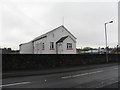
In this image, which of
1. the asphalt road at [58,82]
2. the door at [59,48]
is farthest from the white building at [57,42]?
the asphalt road at [58,82]

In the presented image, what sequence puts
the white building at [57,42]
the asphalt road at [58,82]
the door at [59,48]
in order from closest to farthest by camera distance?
the asphalt road at [58,82]
the white building at [57,42]
the door at [59,48]

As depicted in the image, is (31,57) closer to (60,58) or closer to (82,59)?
(60,58)

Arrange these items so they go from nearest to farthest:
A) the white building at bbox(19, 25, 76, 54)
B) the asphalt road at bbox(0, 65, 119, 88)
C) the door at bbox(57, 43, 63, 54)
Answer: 1. the asphalt road at bbox(0, 65, 119, 88)
2. the white building at bbox(19, 25, 76, 54)
3. the door at bbox(57, 43, 63, 54)

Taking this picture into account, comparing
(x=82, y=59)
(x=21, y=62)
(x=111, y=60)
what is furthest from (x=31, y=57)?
(x=111, y=60)

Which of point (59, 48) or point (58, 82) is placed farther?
point (59, 48)

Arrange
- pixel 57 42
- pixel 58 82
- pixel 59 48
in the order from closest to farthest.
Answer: pixel 58 82 < pixel 59 48 < pixel 57 42

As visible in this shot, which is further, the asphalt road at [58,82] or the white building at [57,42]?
the white building at [57,42]

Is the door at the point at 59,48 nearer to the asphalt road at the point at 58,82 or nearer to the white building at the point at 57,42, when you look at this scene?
the white building at the point at 57,42

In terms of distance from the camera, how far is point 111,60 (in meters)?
32.4

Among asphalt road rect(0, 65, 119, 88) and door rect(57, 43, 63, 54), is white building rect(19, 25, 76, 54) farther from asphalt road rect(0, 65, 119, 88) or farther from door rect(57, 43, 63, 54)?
asphalt road rect(0, 65, 119, 88)

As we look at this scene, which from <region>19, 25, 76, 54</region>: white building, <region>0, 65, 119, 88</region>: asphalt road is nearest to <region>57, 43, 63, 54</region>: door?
<region>19, 25, 76, 54</region>: white building

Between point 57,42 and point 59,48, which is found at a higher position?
point 57,42

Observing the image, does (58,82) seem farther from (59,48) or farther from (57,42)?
(57,42)

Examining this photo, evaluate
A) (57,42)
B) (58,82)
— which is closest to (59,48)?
(57,42)
